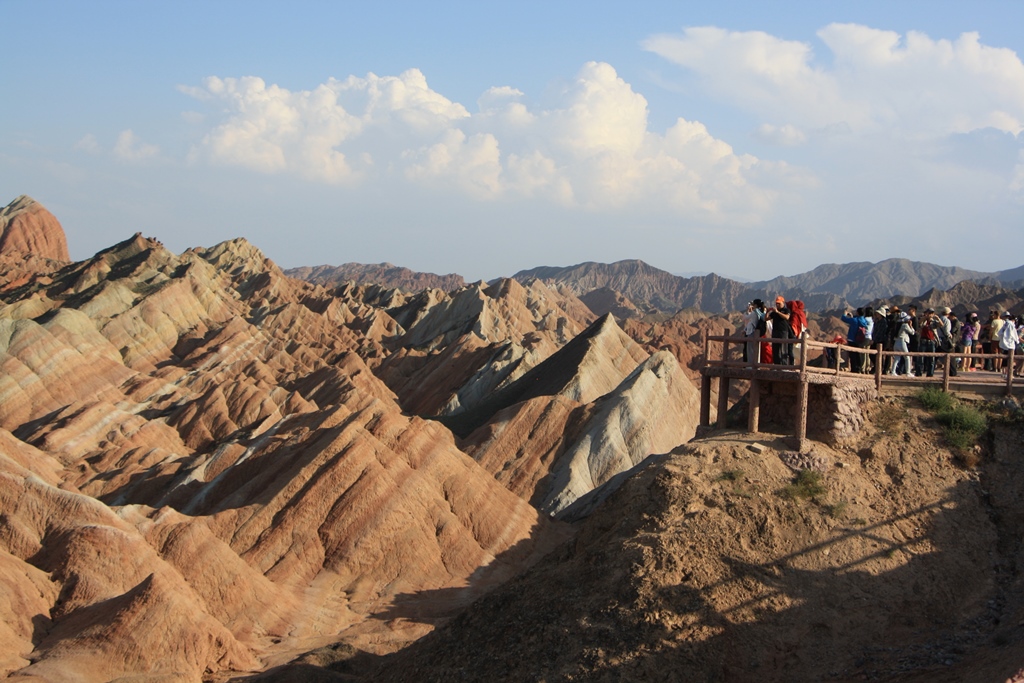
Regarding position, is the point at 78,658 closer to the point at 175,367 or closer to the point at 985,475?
the point at 985,475

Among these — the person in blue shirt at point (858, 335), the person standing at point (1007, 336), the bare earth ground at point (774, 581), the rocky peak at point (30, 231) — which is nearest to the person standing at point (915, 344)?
the person in blue shirt at point (858, 335)

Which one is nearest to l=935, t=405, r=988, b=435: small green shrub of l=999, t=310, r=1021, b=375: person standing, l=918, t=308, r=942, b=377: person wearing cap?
l=918, t=308, r=942, b=377: person wearing cap

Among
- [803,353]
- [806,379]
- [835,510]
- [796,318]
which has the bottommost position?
[835,510]

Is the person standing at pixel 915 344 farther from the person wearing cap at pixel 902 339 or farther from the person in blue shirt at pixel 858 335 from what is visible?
the person in blue shirt at pixel 858 335

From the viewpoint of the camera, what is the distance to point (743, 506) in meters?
16.0

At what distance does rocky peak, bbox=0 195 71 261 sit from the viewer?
164000mm

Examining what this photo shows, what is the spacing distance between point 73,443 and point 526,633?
149 feet

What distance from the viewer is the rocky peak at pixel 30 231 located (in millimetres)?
164000

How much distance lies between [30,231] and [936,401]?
174772mm

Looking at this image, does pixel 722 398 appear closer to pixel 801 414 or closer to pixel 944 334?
pixel 801 414

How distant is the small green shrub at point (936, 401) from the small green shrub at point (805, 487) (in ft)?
11.4

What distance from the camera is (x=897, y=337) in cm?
2103

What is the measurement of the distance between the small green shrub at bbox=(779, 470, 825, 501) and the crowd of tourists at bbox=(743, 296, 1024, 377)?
2.28m

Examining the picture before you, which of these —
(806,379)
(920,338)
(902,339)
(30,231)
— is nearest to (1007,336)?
(920,338)
